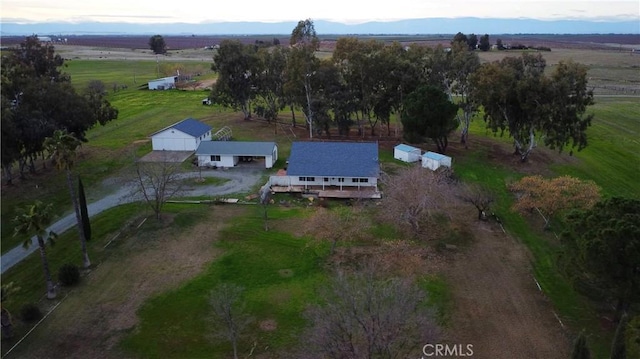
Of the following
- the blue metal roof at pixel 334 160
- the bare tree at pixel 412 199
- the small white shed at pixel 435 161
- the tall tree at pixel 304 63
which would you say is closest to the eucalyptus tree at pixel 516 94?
the small white shed at pixel 435 161

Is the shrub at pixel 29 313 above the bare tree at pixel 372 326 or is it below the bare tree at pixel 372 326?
below

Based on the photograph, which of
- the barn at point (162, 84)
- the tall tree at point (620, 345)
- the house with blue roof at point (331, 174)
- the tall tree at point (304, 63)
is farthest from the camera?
the barn at point (162, 84)

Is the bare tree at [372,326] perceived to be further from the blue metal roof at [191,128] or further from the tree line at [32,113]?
the blue metal roof at [191,128]

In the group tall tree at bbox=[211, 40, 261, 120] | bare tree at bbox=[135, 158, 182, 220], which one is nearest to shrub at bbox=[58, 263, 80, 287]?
A: bare tree at bbox=[135, 158, 182, 220]

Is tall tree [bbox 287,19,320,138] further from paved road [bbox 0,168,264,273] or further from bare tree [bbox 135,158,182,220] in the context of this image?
bare tree [bbox 135,158,182,220]

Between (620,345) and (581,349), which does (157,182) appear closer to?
(581,349)

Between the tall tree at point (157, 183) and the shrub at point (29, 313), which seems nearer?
the shrub at point (29, 313)

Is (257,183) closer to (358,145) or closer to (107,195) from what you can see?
(358,145)
